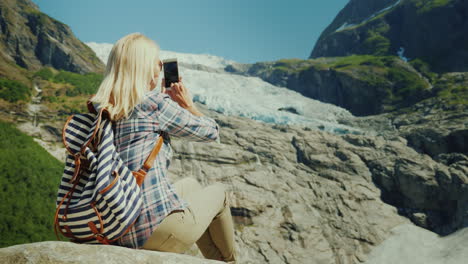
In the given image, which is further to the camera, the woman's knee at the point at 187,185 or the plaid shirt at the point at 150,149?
the woman's knee at the point at 187,185

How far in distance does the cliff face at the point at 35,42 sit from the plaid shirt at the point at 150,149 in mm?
52517

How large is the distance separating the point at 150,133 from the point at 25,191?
21.9 meters

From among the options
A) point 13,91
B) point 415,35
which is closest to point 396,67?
point 415,35

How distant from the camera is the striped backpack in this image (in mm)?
2359

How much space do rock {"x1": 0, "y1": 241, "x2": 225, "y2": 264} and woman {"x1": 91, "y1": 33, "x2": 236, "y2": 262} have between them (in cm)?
10

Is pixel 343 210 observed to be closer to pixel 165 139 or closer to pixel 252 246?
pixel 252 246

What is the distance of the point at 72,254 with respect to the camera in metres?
2.54

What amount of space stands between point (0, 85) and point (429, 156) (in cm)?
4935

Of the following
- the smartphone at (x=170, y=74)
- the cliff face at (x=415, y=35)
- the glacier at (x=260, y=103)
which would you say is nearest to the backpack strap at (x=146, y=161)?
the smartphone at (x=170, y=74)

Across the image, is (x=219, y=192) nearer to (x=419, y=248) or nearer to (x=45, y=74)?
(x=419, y=248)


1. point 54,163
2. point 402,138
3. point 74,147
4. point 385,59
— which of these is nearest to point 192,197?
point 74,147

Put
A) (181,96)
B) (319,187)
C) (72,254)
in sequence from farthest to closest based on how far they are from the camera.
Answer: (319,187) → (181,96) → (72,254)

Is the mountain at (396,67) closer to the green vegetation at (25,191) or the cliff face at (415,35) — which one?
the cliff face at (415,35)

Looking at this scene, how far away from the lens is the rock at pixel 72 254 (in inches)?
97.7
